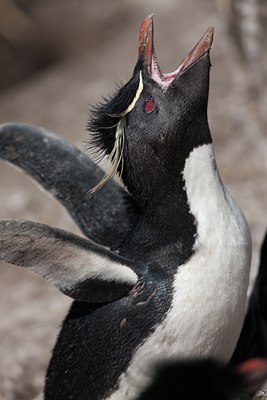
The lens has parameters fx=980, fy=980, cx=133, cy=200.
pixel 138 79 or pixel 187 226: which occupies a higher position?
pixel 138 79

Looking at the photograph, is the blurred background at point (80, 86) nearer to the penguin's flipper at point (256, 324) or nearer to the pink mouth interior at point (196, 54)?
the penguin's flipper at point (256, 324)

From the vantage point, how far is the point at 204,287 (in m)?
2.84

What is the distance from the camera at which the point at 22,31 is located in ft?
25.8

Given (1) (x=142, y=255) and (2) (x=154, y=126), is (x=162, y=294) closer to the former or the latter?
(1) (x=142, y=255)

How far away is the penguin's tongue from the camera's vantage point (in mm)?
2922

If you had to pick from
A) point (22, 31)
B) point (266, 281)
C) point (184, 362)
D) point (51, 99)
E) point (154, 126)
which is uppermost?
point (22, 31)

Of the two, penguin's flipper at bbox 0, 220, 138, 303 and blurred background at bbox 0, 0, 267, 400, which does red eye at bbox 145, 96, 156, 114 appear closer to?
penguin's flipper at bbox 0, 220, 138, 303

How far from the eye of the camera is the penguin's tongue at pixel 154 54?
2.92 metres

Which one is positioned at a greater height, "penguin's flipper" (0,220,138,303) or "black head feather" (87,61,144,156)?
"black head feather" (87,61,144,156)

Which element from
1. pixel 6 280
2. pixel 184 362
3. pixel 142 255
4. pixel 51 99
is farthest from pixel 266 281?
pixel 51 99

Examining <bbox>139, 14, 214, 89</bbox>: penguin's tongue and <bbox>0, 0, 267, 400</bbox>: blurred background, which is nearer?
<bbox>139, 14, 214, 89</bbox>: penguin's tongue

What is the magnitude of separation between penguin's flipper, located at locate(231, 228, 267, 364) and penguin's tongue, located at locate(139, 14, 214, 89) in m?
0.84

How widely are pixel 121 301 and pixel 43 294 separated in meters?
2.02

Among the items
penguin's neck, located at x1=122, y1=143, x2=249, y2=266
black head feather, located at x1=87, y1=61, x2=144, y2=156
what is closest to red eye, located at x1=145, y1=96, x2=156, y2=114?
black head feather, located at x1=87, y1=61, x2=144, y2=156
